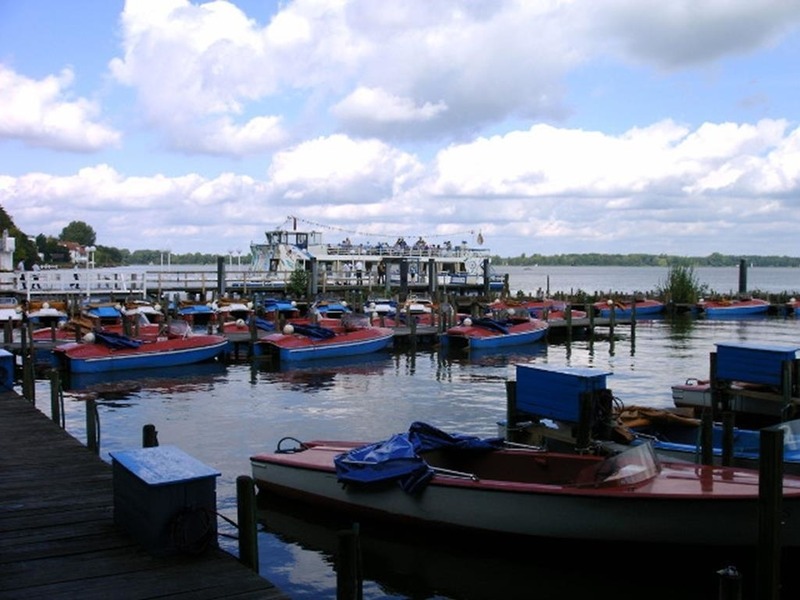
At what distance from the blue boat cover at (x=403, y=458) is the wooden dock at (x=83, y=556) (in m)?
3.47

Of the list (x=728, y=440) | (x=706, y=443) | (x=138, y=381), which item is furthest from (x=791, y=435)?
(x=138, y=381)

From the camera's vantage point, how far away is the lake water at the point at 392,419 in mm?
10930

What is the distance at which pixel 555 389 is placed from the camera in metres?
14.4

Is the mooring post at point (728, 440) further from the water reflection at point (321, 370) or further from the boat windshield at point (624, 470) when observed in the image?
the water reflection at point (321, 370)

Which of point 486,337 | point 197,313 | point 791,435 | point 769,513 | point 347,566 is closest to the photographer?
point 347,566

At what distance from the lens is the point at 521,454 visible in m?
13.0

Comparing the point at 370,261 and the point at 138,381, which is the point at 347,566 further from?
the point at 370,261

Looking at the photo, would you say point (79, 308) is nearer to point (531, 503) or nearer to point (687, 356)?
point (687, 356)

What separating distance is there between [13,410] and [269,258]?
5491cm

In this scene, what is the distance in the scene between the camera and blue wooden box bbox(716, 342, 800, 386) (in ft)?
54.3

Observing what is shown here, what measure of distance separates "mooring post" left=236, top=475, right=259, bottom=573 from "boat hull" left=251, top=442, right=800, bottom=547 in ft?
14.2

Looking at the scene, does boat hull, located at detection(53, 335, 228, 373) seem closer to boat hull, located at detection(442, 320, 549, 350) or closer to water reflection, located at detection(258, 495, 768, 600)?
boat hull, located at detection(442, 320, 549, 350)

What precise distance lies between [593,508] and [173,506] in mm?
5797

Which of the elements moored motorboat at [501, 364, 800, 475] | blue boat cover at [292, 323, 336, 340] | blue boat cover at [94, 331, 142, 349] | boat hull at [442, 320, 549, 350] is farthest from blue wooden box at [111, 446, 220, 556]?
boat hull at [442, 320, 549, 350]
